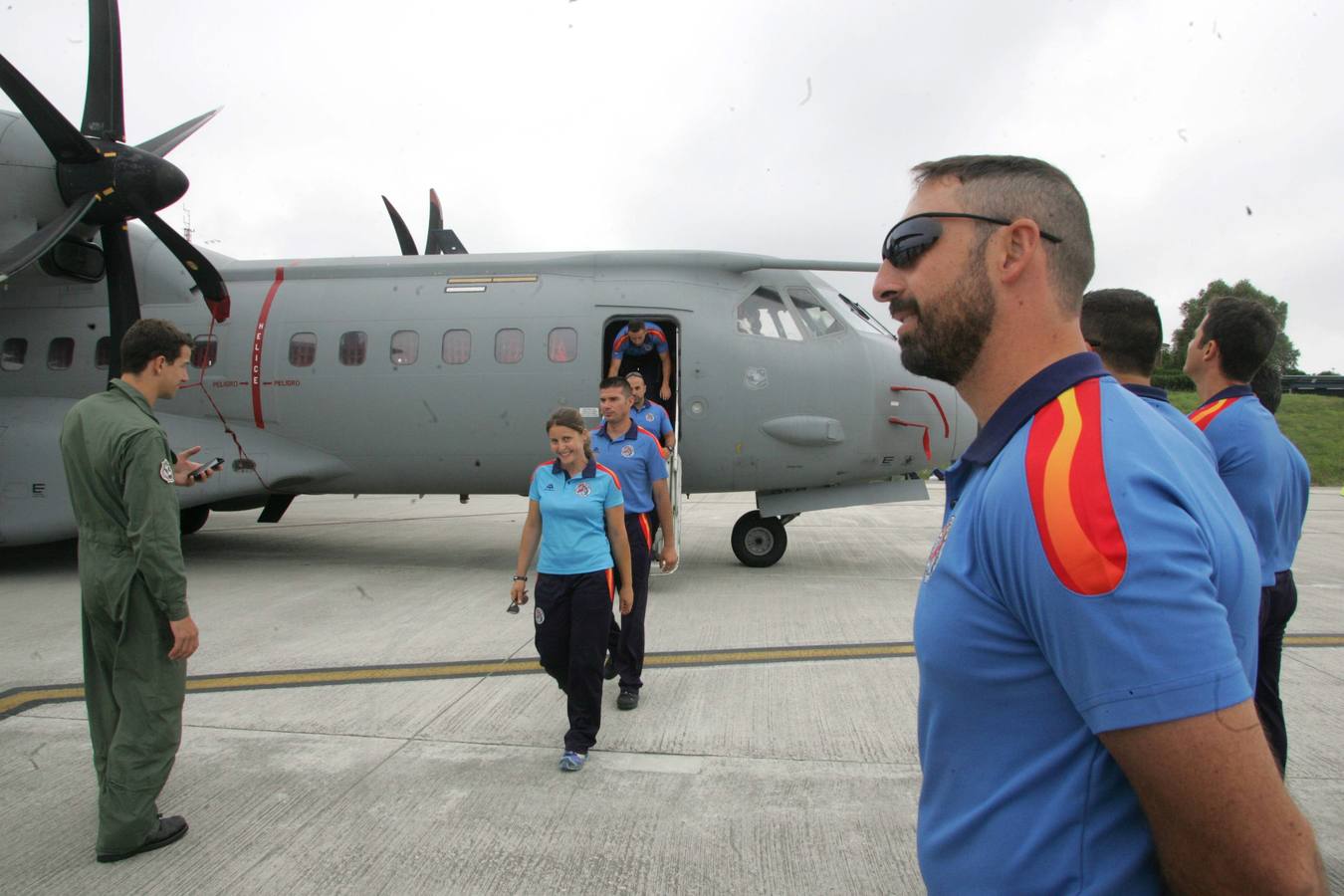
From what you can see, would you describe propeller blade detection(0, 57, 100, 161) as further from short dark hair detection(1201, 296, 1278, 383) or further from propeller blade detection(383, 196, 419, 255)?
short dark hair detection(1201, 296, 1278, 383)

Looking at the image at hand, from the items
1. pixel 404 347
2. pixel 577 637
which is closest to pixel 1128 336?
pixel 577 637

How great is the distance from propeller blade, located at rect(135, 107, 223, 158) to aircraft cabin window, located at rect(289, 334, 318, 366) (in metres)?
2.67

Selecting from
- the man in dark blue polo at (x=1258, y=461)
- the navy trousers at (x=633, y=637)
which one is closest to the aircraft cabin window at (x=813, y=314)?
the navy trousers at (x=633, y=637)

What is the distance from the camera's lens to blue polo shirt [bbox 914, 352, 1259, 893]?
3.21ft

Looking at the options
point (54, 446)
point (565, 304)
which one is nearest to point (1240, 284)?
point (565, 304)

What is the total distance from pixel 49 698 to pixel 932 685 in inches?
219

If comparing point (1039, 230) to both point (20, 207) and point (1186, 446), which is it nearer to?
point (1186, 446)

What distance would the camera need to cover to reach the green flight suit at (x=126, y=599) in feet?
10.3

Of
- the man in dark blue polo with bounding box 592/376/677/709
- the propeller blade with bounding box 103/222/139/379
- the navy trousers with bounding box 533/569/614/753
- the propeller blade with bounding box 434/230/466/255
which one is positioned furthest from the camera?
the propeller blade with bounding box 434/230/466/255

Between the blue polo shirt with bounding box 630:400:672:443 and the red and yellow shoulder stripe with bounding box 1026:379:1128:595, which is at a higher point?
the red and yellow shoulder stripe with bounding box 1026:379:1128:595

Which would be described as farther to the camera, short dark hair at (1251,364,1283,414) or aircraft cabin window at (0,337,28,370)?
aircraft cabin window at (0,337,28,370)

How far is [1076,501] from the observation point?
1.03m

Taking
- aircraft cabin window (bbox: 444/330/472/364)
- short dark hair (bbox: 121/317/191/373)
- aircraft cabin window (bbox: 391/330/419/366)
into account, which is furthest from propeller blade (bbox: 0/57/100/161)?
short dark hair (bbox: 121/317/191/373)

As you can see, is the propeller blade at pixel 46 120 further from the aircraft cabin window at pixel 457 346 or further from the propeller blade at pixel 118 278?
the aircraft cabin window at pixel 457 346
